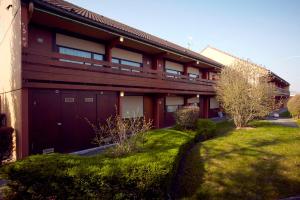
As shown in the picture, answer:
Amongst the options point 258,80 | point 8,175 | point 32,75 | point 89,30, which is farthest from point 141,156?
point 258,80

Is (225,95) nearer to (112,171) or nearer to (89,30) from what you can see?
(89,30)

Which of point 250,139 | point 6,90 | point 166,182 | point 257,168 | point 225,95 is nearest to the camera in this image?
point 166,182

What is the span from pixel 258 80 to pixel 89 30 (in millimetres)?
13609

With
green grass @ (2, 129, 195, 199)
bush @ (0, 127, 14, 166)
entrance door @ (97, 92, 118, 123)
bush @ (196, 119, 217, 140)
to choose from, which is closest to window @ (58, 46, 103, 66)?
entrance door @ (97, 92, 118, 123)

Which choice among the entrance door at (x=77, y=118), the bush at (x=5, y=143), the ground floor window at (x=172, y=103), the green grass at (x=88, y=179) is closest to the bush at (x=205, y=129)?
the ground floor window at (x=172, y=103)

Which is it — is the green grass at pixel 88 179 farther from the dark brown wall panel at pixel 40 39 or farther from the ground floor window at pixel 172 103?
the ground floor window at pixel 172 103

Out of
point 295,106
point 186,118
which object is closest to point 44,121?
point 186,118

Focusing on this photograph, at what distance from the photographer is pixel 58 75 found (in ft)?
29.8

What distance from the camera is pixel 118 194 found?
5133mm

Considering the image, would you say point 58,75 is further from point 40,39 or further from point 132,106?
point 132,106

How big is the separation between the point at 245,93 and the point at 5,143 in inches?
→ 606

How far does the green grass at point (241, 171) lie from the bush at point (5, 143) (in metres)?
6.91

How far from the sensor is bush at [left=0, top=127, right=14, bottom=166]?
801 centimetres

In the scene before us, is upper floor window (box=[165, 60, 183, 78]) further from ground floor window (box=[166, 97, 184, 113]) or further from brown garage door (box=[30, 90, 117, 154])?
brown garage door (box=[30, 90, 117, 154])
